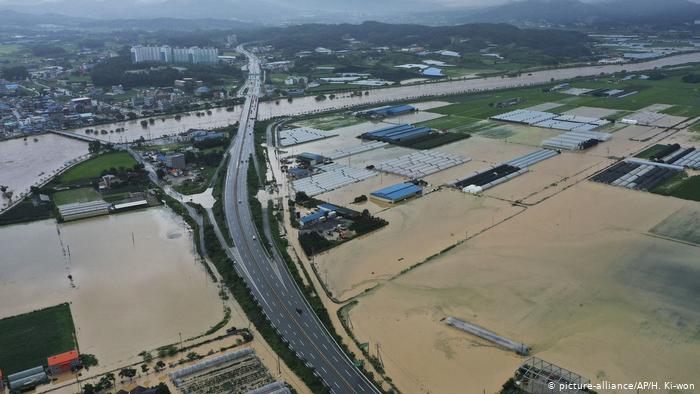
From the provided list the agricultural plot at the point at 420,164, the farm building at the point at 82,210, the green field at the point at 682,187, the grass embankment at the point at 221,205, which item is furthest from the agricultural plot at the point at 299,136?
the green field at the point at 682,187

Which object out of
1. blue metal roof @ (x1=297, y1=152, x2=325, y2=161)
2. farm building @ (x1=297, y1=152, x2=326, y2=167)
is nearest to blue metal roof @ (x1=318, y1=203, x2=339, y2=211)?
farm building @ (x1=297, y1=152, x2=326, y2=167)

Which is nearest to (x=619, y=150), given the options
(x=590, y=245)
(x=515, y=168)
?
(x=515, y=168)

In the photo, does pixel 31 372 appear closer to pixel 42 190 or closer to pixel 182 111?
pixel 42 190

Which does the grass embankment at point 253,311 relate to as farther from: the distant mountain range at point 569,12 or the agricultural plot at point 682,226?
the distant mountain range at point 569,12

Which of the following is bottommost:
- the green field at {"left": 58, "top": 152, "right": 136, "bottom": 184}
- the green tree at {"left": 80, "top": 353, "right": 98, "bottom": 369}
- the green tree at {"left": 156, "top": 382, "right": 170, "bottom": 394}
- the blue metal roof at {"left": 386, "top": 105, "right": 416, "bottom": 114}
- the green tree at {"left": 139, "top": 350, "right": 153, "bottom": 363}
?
the green field at {"left": 58, "top": 152, "right": 136, "bottom": 184}

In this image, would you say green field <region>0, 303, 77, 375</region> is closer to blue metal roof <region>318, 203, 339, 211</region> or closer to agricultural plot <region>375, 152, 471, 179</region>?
blue metal roof <region>318, 203, 339, 211</region>

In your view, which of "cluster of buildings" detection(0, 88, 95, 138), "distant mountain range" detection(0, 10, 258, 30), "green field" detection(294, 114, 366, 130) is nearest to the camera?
"green field" detection(294, 114, 366, 130)

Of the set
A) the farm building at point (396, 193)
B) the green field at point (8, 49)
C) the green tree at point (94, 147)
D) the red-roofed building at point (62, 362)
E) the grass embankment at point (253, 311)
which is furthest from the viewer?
the green field at point (8, 49)
